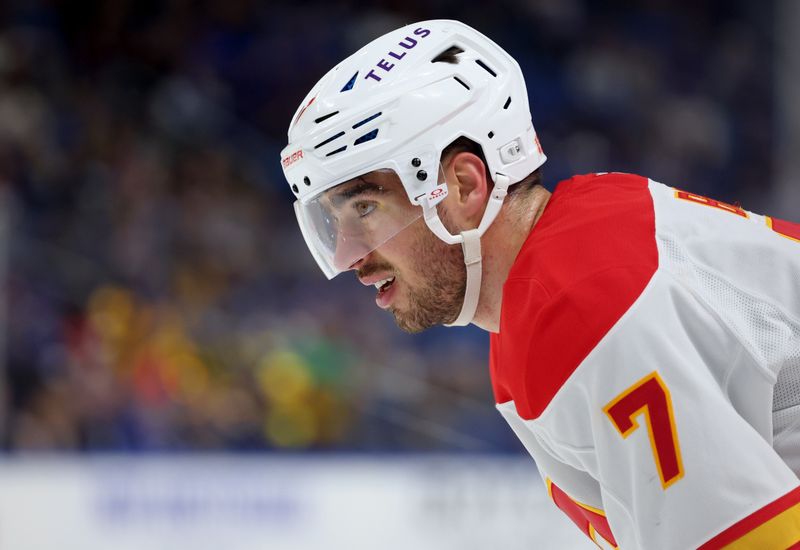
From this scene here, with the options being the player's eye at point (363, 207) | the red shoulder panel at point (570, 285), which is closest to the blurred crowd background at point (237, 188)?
the player's eye at point (363, 207)

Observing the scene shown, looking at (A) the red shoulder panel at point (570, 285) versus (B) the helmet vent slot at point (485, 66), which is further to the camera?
(B) the helmet vent slot at point (485, 66)

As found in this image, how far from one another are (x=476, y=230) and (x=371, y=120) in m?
0.31

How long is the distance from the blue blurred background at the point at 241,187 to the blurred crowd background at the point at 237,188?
0.02m

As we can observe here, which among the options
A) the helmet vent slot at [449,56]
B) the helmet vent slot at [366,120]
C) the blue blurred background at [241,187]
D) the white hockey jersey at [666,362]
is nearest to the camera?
the white hockey jersey at [666,362]

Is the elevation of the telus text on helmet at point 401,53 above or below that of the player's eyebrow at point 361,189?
above

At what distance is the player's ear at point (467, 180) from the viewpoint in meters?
2.17

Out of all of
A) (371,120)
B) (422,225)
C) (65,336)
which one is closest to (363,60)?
(371,120)

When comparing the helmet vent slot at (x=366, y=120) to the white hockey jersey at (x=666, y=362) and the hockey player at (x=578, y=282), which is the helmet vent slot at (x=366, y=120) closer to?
the hockey player at (x=578, y=282)

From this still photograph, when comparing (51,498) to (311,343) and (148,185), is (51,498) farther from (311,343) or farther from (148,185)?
(148,185)

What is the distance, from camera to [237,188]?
24.6 ft

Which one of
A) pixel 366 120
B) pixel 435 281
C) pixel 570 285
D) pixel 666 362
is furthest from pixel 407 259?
pixel 666 362

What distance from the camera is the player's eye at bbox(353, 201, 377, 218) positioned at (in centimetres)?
218

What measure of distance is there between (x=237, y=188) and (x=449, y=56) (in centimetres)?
541

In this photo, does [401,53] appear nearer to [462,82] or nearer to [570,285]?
[462,82]
